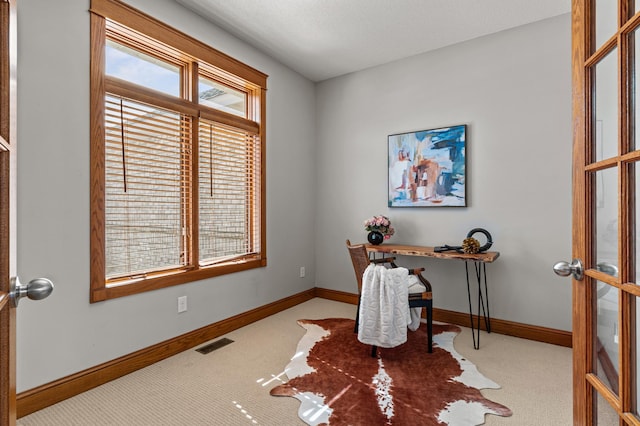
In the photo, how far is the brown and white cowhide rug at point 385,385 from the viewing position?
1795 mm

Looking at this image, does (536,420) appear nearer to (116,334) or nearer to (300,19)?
(116,334)

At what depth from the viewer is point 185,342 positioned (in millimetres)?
2656

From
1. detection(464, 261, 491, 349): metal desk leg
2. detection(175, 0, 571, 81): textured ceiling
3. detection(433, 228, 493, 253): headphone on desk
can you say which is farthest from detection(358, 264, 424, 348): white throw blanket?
detection(175, 0, 571, 81): textured ceiling

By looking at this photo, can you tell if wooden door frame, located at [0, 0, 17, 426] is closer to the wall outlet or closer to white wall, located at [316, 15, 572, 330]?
the wall outlet

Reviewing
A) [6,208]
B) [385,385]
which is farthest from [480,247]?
[6,208]

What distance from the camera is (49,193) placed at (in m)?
1.93

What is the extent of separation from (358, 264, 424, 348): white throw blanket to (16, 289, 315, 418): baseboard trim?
1301 mm

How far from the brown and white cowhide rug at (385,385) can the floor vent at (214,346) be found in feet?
2.08

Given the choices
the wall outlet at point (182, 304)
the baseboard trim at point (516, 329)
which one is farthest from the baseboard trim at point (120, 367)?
the baseboard trim at point (516, 329)

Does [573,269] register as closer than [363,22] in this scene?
Yes

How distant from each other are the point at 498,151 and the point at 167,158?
112 inches

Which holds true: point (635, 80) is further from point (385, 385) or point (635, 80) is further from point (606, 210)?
point (385, 385)

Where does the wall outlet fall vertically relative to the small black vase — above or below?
below

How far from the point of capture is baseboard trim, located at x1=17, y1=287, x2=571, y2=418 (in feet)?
6.20
